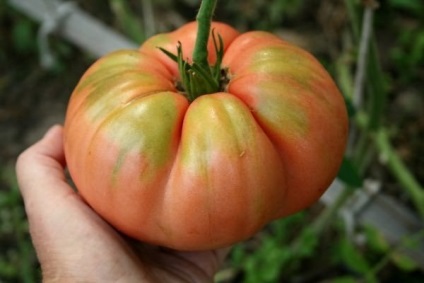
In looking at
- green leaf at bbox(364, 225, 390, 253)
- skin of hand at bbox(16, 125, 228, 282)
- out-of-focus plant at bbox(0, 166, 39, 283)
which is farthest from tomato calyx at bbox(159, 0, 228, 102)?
out-of-focus plant at bbox(0, 166, 39, 283)

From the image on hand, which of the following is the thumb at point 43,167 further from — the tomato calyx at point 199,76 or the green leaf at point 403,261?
the green leaf at point 403,261

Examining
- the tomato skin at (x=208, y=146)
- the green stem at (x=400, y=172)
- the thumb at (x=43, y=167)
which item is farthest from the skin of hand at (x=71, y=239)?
the green stem at (x=400, y=172)

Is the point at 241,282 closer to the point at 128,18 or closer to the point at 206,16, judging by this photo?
the point at 128,18

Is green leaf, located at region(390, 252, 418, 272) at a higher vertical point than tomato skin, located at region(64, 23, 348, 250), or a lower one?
Result: lower

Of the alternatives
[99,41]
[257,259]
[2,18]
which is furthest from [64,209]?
[2,18]

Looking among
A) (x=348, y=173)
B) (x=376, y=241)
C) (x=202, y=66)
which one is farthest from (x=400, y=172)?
(x=202, y=66)

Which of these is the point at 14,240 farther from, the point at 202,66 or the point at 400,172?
the point at 202,66

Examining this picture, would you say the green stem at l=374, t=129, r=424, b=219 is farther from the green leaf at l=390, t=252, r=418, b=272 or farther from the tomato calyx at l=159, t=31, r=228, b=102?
the tomato calyx at l=159, t=31, r=228, b=102
